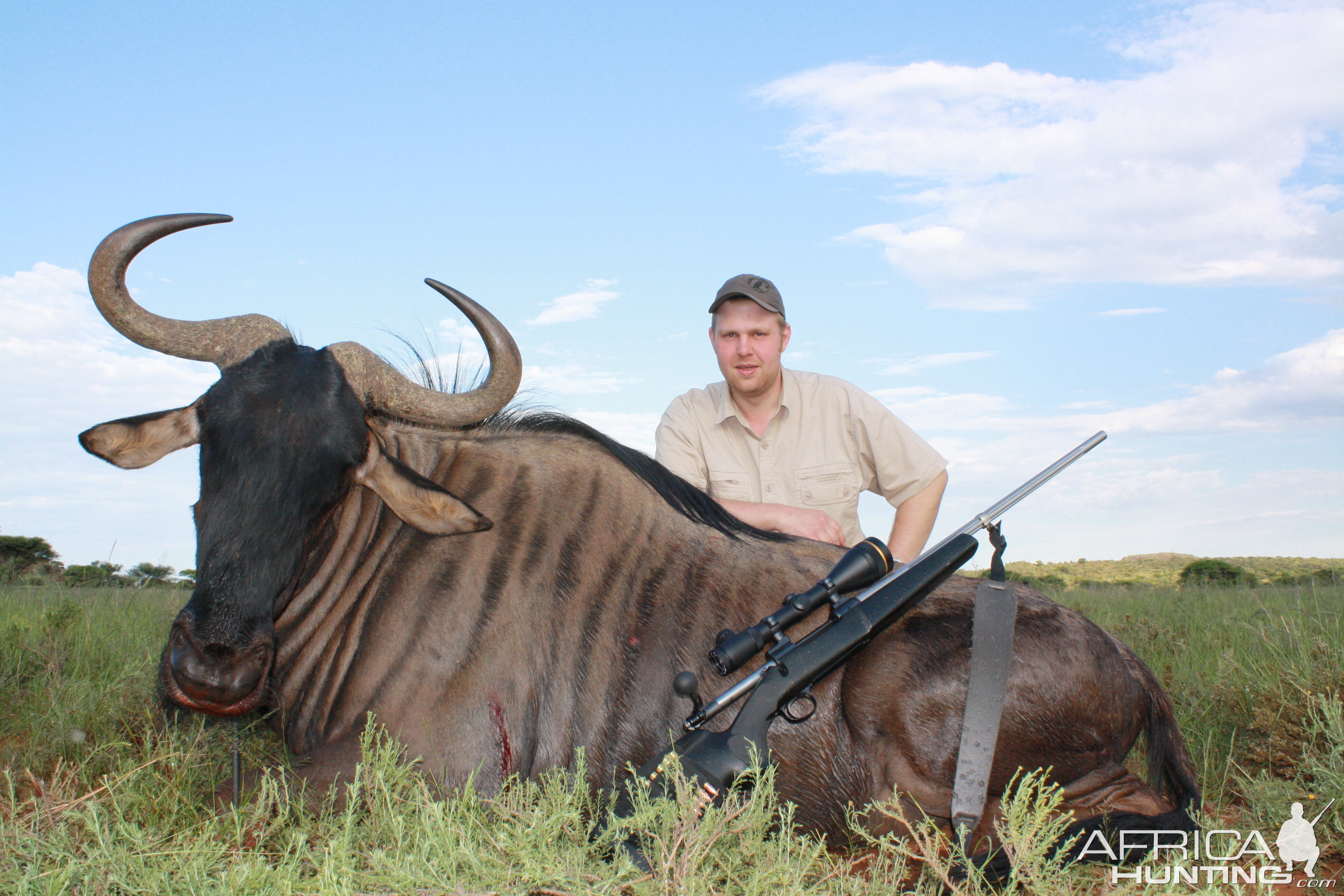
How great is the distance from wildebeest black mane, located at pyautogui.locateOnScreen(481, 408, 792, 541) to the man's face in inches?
74.9

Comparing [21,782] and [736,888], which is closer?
[736,888]

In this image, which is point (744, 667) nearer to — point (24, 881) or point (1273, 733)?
point (24, 881)

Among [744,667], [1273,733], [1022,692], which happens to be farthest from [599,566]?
[1273,733]

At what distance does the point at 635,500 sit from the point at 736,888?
180cm

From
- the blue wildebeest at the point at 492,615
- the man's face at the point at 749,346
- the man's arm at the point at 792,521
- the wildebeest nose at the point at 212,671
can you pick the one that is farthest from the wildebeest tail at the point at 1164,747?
the wildebeest nose at the point at 212,671

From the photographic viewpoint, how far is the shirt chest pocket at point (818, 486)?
243 inches

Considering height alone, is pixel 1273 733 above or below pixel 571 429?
below

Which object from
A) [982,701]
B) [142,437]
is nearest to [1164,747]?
[982,701]

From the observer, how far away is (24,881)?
2.46 metres

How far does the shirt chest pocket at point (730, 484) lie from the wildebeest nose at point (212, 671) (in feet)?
11.5

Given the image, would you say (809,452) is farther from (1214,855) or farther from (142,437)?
(142,437)

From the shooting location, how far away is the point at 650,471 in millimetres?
4305

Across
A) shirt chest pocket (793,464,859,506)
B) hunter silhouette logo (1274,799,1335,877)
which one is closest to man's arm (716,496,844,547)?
shirt chest pocket (793,464,859,506)

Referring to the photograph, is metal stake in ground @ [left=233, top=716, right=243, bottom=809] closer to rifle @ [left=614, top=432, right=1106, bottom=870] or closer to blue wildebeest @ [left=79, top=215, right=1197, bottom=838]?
blue wildebeest @ [left=79, top=215, right=1197, bottom=838]
